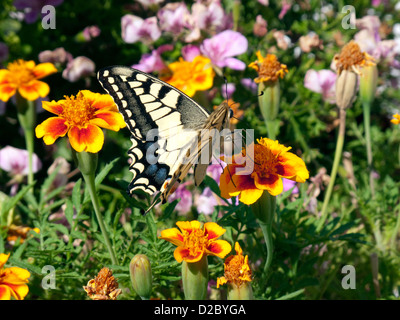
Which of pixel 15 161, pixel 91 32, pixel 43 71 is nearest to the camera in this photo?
pixel 43 71

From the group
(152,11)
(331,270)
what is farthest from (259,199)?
(152,11)

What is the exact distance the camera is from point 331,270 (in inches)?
59.3

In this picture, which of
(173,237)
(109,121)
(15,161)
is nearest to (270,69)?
(109,121)

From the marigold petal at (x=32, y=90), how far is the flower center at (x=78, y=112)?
0.40 metres

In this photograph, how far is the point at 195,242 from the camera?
3.18ft

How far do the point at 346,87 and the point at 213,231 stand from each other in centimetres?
66

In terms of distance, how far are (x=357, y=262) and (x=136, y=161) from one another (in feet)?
2.92

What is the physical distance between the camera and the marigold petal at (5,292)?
3.10 feet

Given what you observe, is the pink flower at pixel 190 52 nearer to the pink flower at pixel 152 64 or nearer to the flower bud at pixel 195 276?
the pink flower at pixel 152 64

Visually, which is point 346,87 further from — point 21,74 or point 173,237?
point 21,74

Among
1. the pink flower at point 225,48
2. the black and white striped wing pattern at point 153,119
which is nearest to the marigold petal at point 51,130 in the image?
the black and white striped wing pattern at point 153,119

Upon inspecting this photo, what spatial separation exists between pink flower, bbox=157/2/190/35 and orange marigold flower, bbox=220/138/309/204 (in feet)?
3.23
